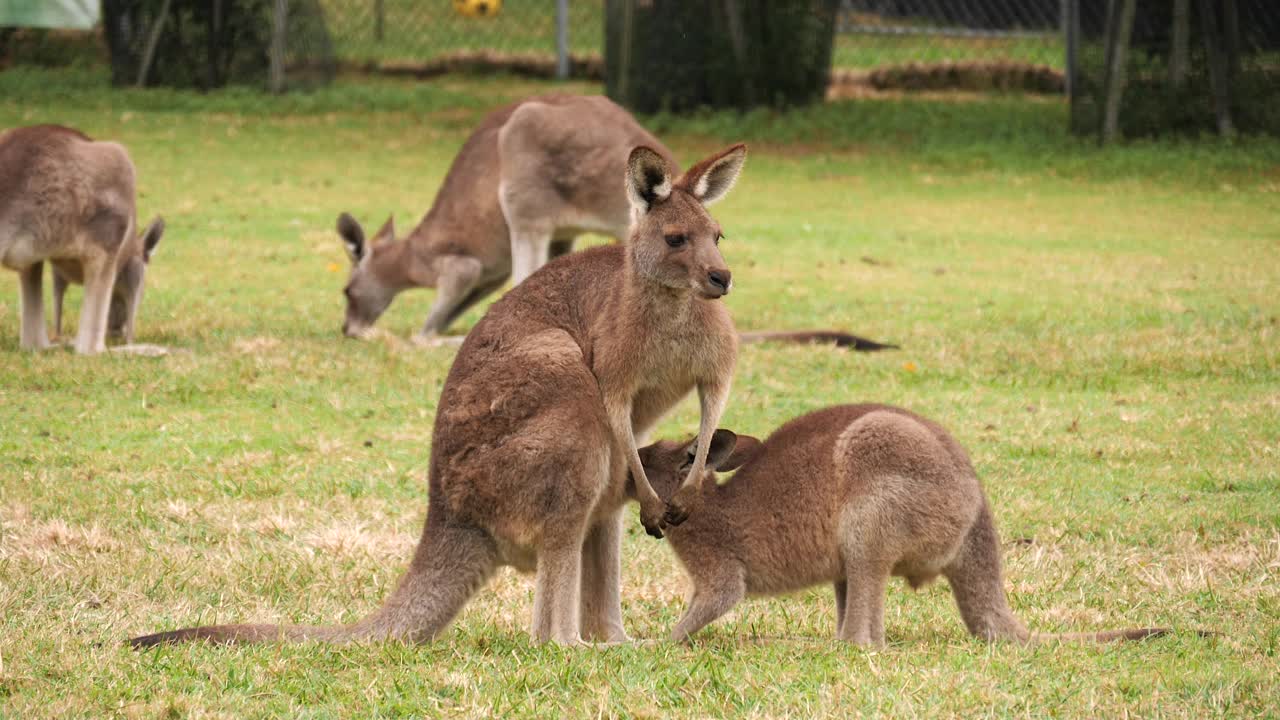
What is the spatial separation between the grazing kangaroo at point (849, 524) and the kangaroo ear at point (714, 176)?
26.7 inches

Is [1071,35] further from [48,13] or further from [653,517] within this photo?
[48,13]

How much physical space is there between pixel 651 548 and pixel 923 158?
1282 cm

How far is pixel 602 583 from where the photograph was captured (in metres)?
4.58

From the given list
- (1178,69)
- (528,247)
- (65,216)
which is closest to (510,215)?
(528,247)

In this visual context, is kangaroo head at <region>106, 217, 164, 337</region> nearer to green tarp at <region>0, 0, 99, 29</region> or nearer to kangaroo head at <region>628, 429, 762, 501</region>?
green tarp at <region>0, 0, 99, 29</region>

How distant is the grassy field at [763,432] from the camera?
3.99m

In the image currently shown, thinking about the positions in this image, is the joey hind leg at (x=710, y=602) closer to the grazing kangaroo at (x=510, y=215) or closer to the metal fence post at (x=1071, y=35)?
the grazing kangaroo at (x=510, y=215)

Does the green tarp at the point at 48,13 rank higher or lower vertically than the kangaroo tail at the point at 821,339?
higher

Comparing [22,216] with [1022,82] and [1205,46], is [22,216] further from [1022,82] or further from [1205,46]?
[1022,82]

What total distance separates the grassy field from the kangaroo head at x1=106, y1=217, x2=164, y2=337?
33cm

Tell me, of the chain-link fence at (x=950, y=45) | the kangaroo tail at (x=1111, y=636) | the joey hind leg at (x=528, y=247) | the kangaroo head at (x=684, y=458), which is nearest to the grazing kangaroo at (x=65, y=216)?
the joey hind leg at (x=528, y=247)

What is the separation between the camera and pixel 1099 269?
1210cm

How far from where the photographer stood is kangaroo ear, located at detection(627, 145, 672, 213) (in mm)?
4320

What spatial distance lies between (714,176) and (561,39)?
18.2 metres
